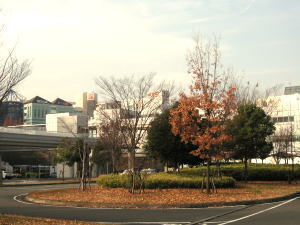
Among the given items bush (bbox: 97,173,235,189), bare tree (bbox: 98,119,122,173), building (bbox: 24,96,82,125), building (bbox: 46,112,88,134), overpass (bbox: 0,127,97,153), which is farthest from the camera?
building (bbox: 24,96,82,125)

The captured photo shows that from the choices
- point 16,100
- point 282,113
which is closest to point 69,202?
point 16,100

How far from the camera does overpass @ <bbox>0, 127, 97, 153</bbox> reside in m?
55.1

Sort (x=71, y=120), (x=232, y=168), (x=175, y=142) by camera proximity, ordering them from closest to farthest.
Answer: (x=175, y=142), (x=232, y=168), (x=71, y=120)

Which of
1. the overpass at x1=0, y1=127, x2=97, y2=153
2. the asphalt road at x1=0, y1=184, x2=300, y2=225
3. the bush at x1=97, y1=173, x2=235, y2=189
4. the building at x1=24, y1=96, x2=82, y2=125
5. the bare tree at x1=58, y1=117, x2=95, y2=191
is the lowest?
the asphalt road at x1=0, y1=184, x2=300, y2=225

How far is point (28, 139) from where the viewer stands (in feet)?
189

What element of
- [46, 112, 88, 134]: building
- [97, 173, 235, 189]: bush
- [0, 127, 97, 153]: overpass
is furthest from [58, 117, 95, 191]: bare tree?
[46, 112, 88, 134]: building

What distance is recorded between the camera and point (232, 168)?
3450 cm

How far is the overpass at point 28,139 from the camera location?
55.1m

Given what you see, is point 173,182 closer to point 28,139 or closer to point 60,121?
point 28,139

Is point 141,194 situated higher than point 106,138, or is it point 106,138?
point 106,138

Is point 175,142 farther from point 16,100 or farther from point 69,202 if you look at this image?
point 16,100

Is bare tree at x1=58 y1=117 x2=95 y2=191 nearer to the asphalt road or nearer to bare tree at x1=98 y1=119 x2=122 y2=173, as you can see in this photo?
bare tree at x1=98 y1=119 x2=122 y2=173

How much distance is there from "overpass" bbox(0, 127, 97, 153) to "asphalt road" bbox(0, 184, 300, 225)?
120 ft

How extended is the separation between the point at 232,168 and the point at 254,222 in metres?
22.2
